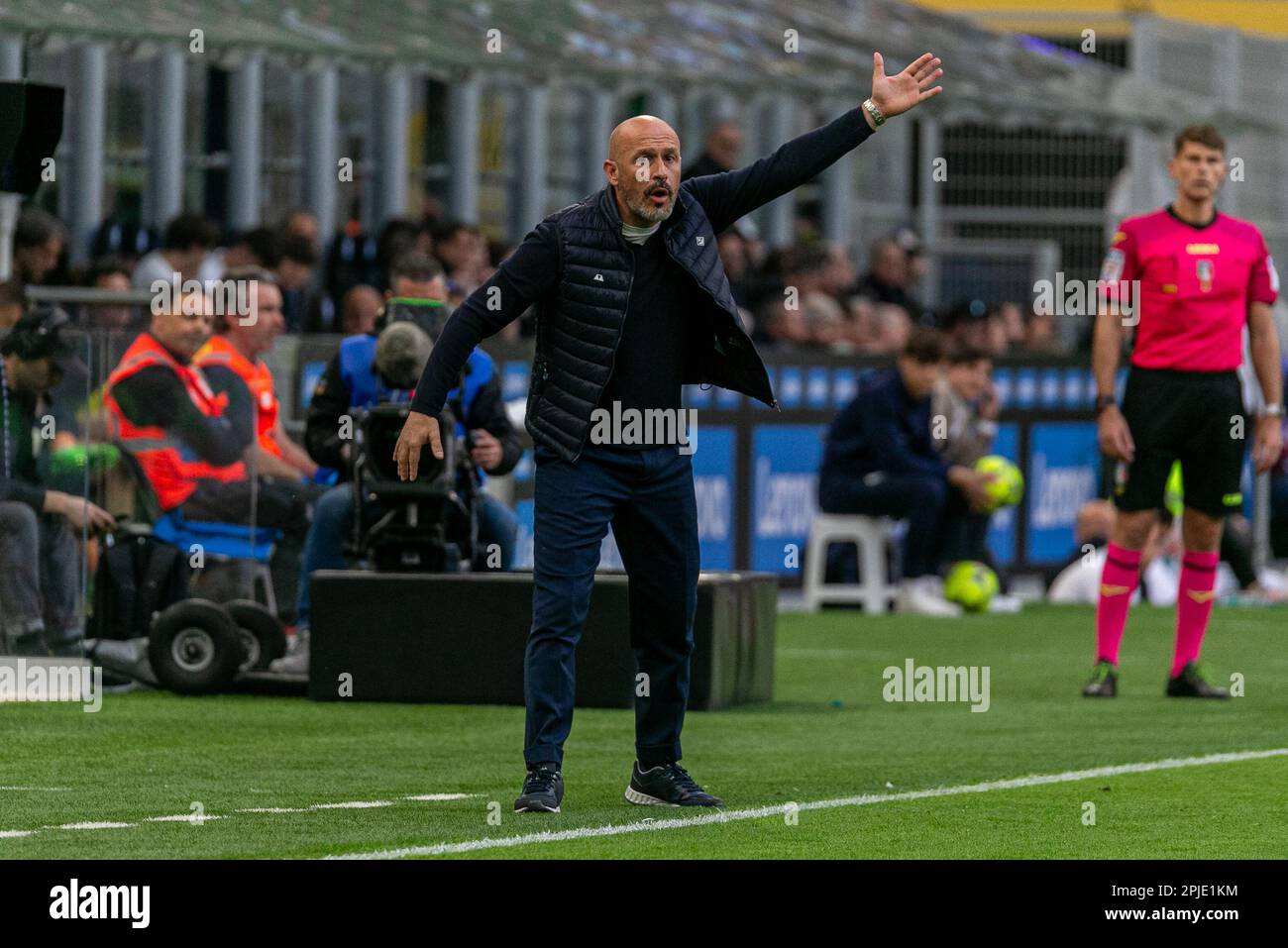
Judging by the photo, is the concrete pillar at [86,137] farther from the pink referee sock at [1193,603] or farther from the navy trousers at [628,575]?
the navy trousers at [628,575]

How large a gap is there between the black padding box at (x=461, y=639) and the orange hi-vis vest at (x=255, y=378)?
1367 mm

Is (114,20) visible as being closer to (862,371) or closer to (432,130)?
(862,371)

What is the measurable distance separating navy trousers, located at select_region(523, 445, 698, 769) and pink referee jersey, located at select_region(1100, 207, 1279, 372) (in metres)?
4.23

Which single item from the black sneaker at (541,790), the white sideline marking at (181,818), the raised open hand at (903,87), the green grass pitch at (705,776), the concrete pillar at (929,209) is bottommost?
the white sideline marking at (181,818)

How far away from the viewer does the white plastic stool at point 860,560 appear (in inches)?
774

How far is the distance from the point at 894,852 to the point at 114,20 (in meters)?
11.2

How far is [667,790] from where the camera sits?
29.7 ft

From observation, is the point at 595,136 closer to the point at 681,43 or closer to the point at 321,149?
the point at 321,149

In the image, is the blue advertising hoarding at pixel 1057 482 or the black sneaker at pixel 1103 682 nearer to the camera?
the black sneaker at pixel 1103 682

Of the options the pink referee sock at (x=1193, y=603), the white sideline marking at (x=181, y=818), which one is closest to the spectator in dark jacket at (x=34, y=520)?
the white sideline marking at (x=181, y=818)

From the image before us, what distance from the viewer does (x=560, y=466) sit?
29.2 ft

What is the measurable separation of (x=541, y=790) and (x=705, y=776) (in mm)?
1317

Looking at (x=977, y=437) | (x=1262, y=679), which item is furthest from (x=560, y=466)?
(x=977, y=437)

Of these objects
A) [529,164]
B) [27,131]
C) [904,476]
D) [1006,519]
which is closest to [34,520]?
[27,131]
